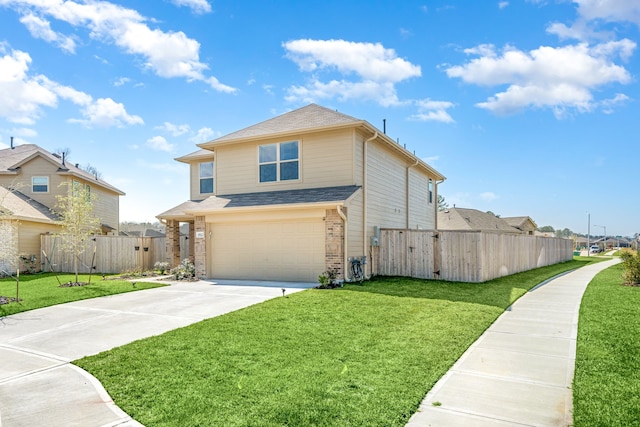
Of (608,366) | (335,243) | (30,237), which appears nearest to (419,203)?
(335,243)

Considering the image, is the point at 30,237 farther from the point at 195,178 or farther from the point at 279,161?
the point at 279,161

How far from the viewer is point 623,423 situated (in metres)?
3.31

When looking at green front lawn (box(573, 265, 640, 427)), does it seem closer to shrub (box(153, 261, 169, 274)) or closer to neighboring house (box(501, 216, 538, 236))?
shrub (box(153, 261, 169, 274))

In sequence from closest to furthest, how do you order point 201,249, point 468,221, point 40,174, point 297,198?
point 297,198 < point 201,249 < point 40,174 < point 468,221

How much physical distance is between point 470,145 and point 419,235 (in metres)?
11.2

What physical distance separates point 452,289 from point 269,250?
6.23 m

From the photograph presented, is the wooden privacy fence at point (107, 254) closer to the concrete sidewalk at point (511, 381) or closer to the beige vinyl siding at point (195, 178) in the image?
the beige vinyl siding at point (195, 178)

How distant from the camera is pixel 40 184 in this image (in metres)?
22.1

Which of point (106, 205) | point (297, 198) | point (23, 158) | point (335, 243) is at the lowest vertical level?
point (335, 243)

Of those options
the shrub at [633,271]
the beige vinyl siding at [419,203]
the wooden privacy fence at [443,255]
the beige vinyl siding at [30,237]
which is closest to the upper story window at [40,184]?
the beige vinyl siding at [30,237]

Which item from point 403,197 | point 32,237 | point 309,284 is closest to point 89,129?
point 32,237

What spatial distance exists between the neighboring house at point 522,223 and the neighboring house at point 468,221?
1847mm

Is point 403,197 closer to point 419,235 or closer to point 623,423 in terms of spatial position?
point 419,235

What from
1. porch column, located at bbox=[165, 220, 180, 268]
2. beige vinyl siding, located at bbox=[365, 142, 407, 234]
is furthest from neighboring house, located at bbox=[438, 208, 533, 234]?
porch column, located at bbox=[165, 220, 180, 268]
